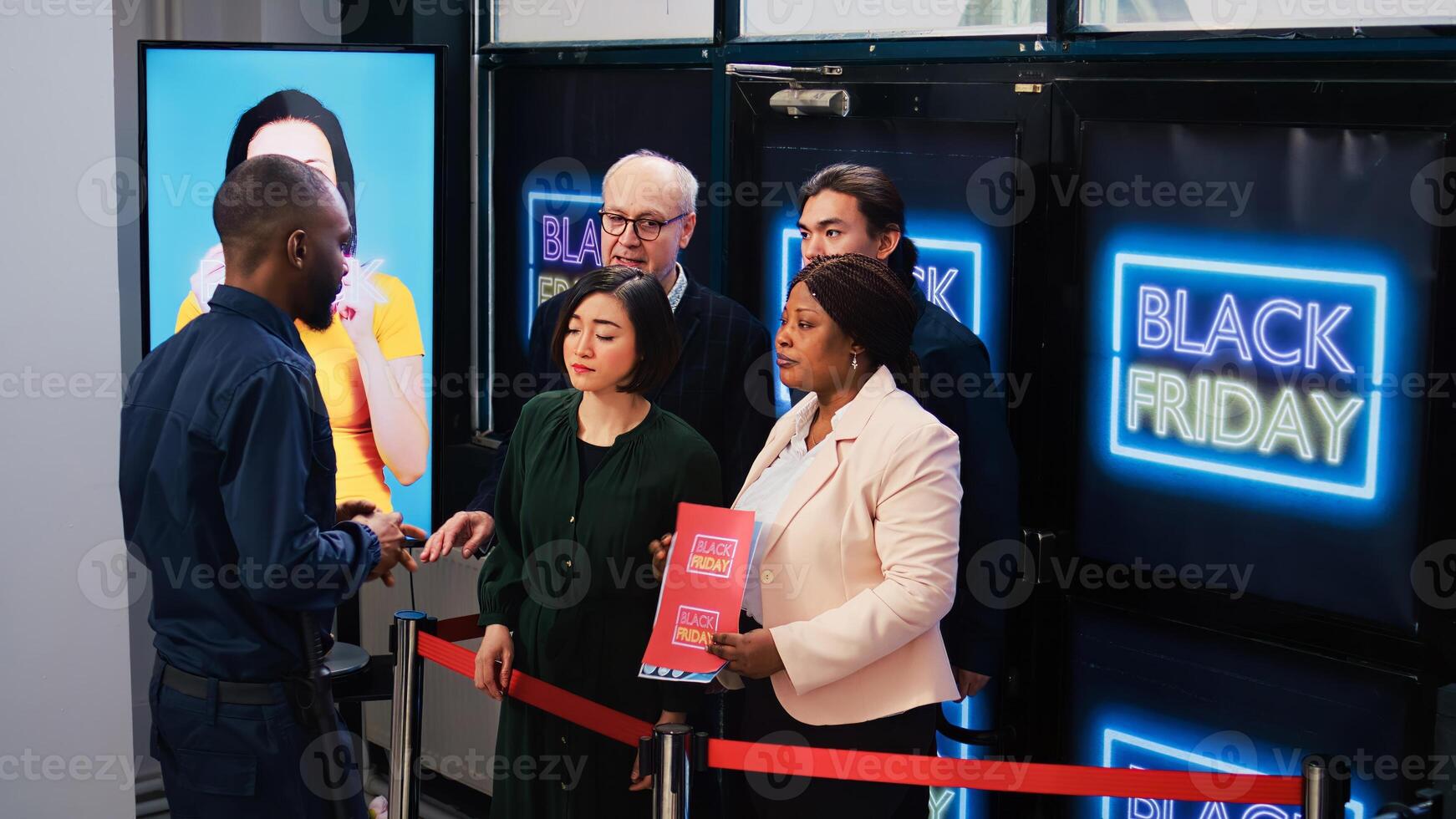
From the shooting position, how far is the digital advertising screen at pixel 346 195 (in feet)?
13.1

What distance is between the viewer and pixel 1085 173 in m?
3.26

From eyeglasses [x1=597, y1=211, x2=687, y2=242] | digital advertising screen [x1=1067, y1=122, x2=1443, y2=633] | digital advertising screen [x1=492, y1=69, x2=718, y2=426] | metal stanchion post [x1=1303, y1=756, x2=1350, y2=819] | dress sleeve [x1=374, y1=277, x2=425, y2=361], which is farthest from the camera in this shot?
digital advertising screen [x1=492, y1=69, x2=718, y2=426]

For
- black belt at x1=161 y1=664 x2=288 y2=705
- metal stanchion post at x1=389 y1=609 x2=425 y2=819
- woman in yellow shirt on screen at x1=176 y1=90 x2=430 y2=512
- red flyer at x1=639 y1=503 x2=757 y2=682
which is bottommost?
metal stanchion post at x1=389 y1=609 x2=425 y2=819

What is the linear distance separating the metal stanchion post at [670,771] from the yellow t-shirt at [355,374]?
5.13 ft

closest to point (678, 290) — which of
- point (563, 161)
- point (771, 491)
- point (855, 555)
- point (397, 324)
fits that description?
point (771, 491)

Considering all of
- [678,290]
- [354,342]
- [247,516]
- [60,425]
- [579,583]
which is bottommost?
[579,583]

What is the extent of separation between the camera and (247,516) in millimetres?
2846

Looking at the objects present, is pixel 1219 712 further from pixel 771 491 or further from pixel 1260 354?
pixel 771 491

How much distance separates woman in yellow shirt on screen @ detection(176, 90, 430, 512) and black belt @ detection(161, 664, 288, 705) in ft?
3.37

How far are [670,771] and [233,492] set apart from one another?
0.97 m

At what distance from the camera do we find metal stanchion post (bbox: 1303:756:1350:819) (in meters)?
2.57

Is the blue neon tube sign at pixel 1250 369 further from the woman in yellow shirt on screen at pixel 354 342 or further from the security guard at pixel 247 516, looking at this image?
the woman in yellow shirt on screen at pixel 354 342

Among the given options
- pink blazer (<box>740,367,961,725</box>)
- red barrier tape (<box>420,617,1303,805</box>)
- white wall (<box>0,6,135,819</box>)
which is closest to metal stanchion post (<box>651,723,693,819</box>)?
red barrier tape (<box>420,617,1303,805</box>)

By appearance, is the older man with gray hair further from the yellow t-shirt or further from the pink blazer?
Result: the yellow t-shirt
